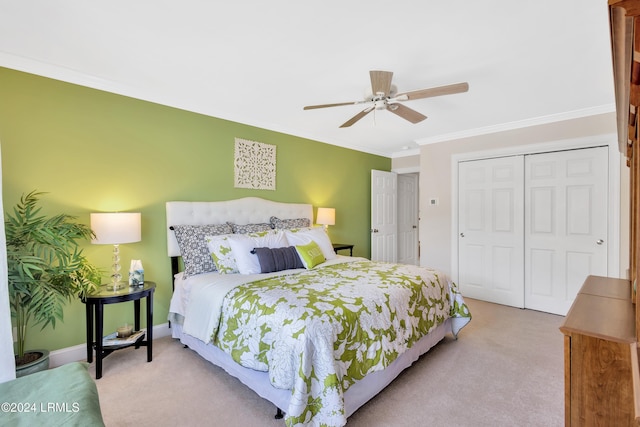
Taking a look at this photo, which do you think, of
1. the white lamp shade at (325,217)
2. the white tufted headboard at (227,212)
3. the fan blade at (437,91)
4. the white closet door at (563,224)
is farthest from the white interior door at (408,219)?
the fan blade at (437,91)

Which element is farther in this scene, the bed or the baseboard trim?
the baseboard trim

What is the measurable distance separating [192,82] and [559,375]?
394 cm

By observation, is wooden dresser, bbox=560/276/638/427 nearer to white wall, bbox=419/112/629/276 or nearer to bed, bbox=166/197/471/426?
bed, bbox=166/197/471/426

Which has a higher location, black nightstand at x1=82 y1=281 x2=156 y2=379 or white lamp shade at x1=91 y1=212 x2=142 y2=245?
white lamp shade at x1=91 y1=212 x2=142 y2=245

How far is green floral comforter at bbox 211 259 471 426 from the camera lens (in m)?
1.57

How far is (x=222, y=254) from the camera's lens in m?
2.77

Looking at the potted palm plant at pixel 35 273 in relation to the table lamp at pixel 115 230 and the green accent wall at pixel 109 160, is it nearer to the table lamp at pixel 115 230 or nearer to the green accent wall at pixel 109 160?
the table lamp at pixel 115 230

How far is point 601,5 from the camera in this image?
1.67 m

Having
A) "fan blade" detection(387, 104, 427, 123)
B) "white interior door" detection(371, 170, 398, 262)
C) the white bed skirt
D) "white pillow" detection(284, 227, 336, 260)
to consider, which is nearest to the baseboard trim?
the white bed skirt

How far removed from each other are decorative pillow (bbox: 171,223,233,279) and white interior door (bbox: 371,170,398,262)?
318 centimetres

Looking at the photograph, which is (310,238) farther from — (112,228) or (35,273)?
(35,273)

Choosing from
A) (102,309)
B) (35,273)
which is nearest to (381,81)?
(102,309)

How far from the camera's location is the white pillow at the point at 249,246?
2705 mm

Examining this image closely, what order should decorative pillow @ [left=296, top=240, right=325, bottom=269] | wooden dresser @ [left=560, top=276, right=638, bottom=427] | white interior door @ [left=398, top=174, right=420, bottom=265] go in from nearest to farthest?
wooden dresser @ [left=560, top=276, right=638, bottom=427]
decorative pillow @ [left=296, top=240, right=325, bottom=269]
white interior door @ [left=398, top=174, right=420, bottom=265]
